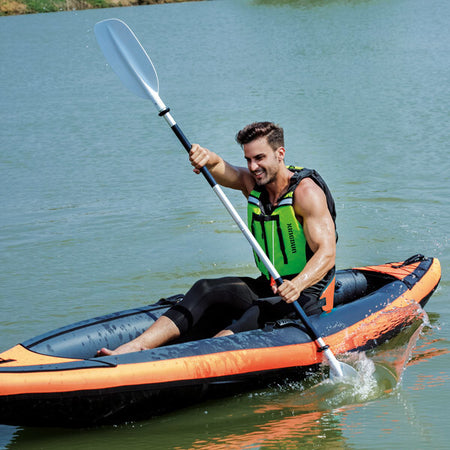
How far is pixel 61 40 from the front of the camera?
22484 millimetres

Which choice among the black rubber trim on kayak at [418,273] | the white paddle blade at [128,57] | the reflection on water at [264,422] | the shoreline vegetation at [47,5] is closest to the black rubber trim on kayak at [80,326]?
the reflection on water at [264,422]

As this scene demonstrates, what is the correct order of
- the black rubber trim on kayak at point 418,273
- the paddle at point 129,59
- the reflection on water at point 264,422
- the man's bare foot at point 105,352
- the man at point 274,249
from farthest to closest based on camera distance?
the black rubber trim on kayak at point 418,273 → the paddle at point 129,59 → the man at point 274,249 → the man's bare foot at point 105,352 → the reflection on water at point 264,422

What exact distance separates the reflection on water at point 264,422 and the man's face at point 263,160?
1071 mm

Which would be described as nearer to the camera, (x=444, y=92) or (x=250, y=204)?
(x=250, y=204)

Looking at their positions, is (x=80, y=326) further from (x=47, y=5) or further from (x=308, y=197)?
(x=47, y=5)

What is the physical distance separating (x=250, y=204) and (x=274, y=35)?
17268 mm

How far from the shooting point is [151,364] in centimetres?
360

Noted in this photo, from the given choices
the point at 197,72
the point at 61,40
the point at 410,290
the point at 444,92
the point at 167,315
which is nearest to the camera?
A: the point at 167,315

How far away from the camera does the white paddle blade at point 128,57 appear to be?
4.51m

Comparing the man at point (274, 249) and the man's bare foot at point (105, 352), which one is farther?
the man at point (274, 249)

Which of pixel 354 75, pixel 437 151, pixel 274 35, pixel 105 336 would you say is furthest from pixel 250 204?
pixel 274 35

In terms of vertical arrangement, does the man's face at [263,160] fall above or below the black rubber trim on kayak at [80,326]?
above

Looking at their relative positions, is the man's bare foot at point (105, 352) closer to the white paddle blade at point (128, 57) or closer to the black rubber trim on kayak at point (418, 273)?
the white paddle blade at point (128, 57)

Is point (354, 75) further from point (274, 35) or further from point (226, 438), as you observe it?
point (226, 438)
